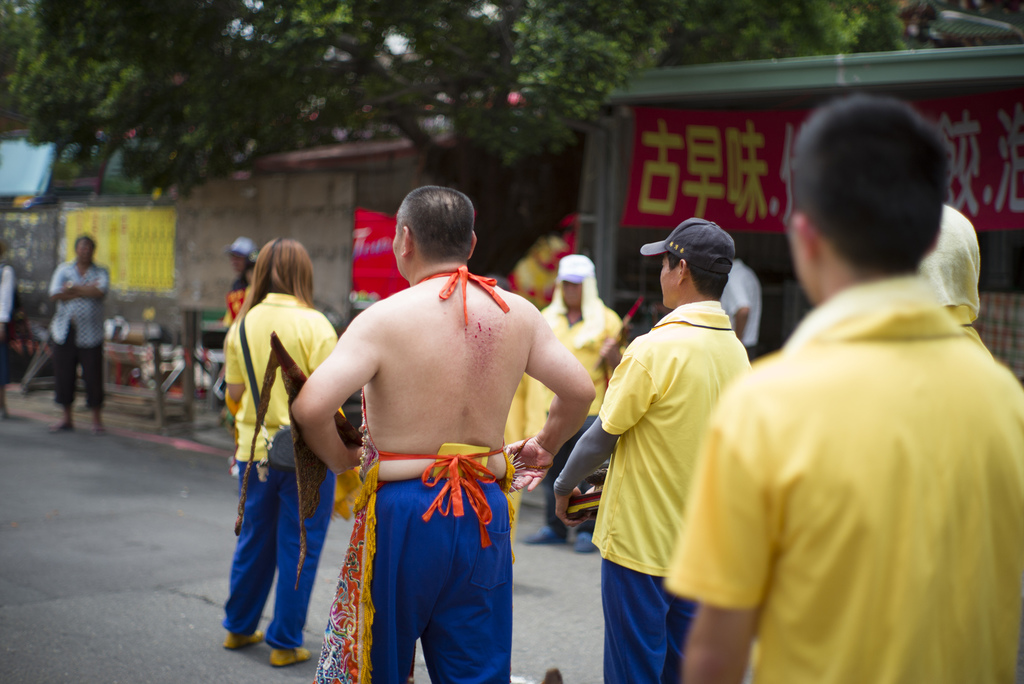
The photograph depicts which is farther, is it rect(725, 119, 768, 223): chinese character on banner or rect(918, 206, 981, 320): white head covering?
rect(725, 119, 768, 223): chinese character on banner

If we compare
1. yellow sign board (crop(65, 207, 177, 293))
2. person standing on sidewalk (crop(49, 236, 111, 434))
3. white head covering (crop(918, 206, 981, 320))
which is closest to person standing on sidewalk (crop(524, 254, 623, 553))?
white head covering (crop(918, 206, 981, 320))

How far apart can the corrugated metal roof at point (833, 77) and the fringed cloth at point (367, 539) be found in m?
5.23

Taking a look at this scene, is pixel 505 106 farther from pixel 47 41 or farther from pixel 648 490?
pixel 648 490

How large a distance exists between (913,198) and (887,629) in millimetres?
655

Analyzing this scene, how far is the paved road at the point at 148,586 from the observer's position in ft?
13.1

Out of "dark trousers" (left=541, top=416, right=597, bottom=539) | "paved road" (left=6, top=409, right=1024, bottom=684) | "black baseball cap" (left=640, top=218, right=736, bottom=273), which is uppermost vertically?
"black baseball cap" (left=640, top=218, right=736, bottom=273)

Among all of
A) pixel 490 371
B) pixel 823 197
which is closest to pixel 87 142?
pixel 490 371

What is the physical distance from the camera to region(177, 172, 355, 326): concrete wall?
32.0ft

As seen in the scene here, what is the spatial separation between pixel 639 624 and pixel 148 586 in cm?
347

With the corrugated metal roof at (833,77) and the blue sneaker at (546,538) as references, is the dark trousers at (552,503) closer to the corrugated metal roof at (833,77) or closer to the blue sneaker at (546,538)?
the blue sneaker at (546,538)

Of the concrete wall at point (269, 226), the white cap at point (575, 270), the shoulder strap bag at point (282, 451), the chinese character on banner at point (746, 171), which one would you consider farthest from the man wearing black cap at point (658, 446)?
the concrete wall at point (269, 226)

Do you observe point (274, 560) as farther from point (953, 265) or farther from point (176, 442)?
point (176, 442)

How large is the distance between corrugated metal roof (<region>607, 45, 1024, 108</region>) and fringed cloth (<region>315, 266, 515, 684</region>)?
17.1 feet

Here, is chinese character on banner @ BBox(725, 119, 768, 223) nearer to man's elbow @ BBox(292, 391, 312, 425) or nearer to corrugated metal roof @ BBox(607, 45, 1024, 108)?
corrugated metal roof @ BBox(607, 45, 1024, 108)
